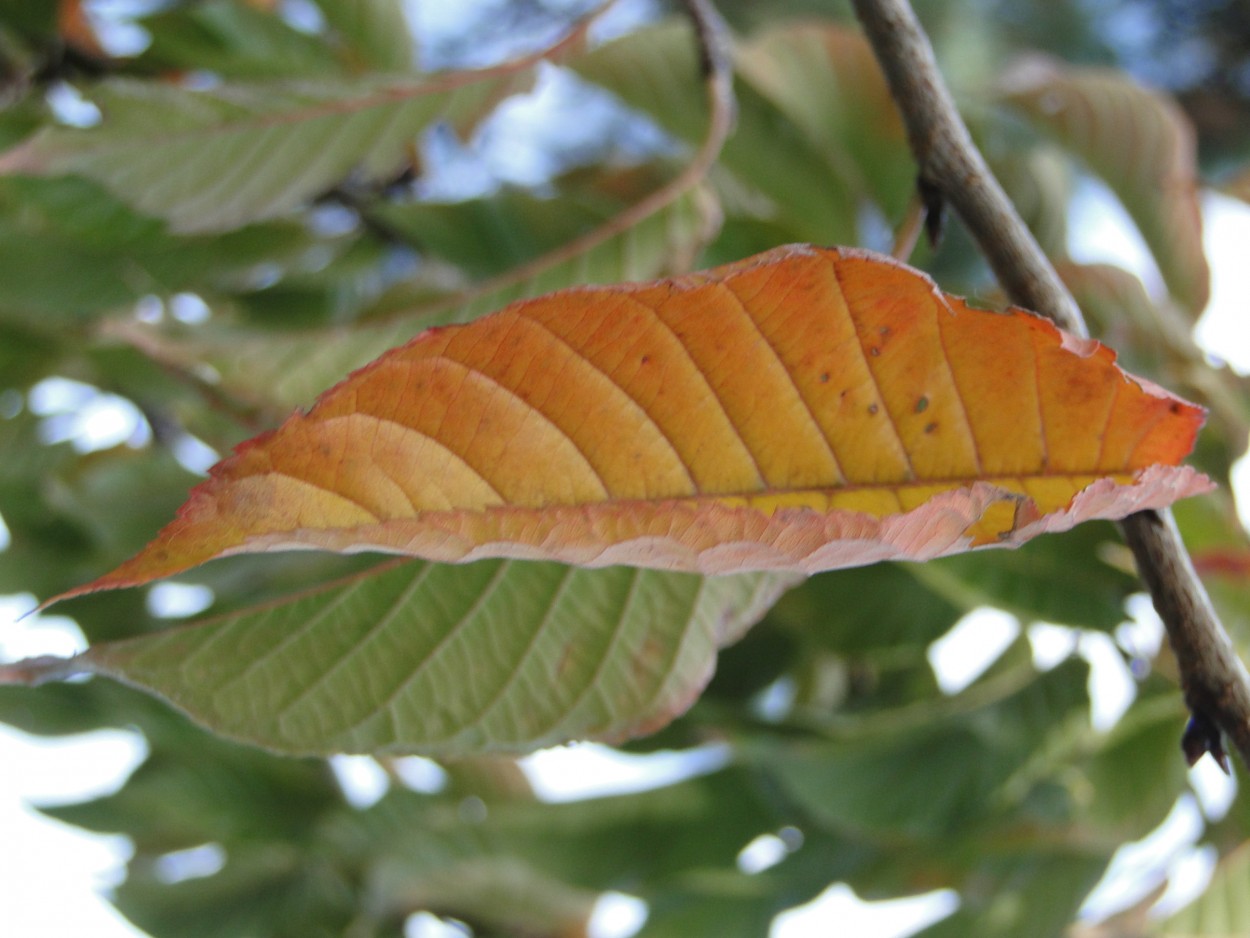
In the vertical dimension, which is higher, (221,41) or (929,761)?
(221,41)

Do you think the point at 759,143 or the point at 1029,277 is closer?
the point at 1029,277

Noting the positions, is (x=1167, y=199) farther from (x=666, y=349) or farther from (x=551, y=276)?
(x=666, y=349)

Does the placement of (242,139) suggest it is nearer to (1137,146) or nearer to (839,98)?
(839,98)

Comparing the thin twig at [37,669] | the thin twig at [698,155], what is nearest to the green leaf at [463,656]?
the thin twig at [37,669]

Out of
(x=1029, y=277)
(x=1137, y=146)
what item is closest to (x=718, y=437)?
(x=1029, y=277)

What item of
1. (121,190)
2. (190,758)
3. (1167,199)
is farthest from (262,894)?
(1167,199)

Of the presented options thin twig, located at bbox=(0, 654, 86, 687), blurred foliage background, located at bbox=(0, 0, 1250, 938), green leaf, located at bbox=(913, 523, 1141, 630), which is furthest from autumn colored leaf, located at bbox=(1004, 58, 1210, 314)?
thin twig, located at bbox=(0, 654, 86, 687)
